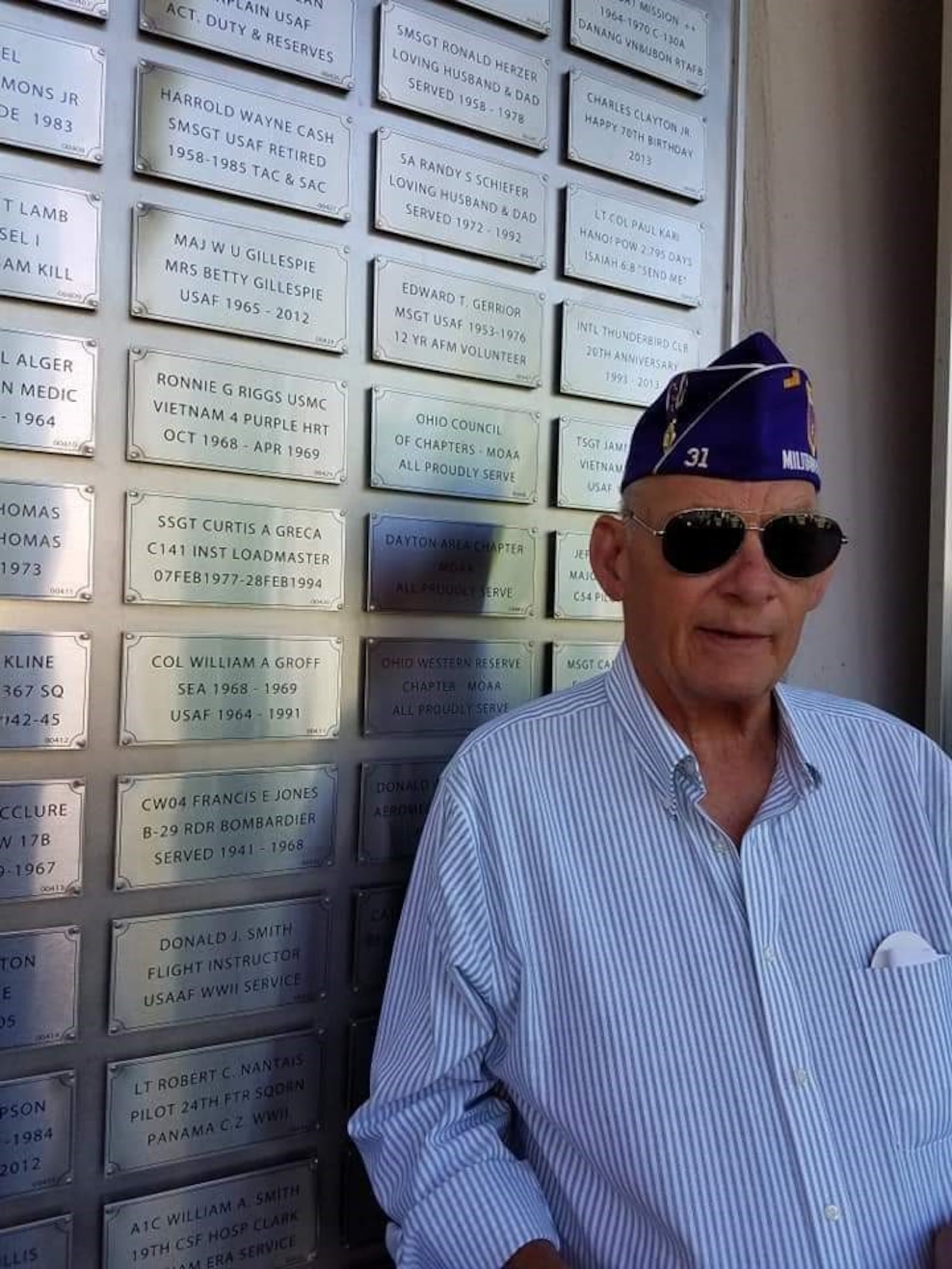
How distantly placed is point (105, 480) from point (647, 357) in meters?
0.71

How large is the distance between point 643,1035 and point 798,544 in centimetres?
51

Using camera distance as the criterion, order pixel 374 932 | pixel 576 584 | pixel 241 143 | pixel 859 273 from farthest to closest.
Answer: pixel 859 273 < pixel 576 584 < pixel 374 932 < pixel 241 143

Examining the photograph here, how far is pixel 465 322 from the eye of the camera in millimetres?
1295

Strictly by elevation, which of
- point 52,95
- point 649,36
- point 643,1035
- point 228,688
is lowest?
point 643,1035

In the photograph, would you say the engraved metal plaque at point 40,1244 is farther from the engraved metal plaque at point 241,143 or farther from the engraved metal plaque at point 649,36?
the engraved metal plaque at point 649,36

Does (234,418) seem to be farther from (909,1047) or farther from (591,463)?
(909,1047)

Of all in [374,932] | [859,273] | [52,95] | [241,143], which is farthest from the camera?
[859,273]

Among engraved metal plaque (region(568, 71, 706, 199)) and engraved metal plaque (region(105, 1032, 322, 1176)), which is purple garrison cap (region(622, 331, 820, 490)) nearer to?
engraved metal plaque (region(568, 71, 706, 199))

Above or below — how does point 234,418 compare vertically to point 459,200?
below

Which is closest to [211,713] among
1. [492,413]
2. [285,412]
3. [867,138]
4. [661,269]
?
[285,412]

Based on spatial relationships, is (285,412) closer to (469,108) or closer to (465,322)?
(465,322)

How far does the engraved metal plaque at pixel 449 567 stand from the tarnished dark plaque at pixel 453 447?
0.04 metres

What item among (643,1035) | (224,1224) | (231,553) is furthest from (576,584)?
(224,1224)

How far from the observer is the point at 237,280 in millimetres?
1138
